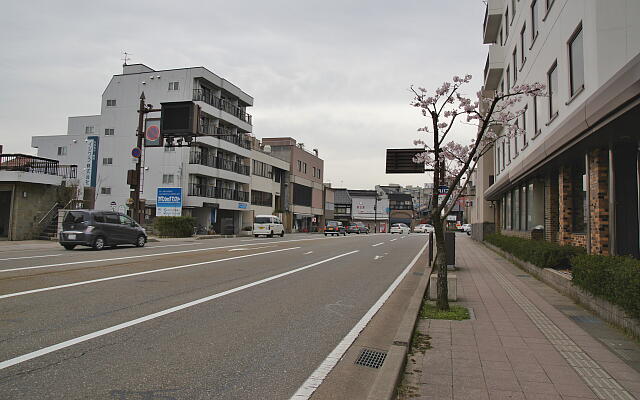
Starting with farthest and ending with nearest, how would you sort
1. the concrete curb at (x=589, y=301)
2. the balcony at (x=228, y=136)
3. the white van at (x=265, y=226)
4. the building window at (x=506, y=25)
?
1. the balcony at (x=228, y=136)
2. the white van at (x=265, y=226)
3. the building window at (x=506, y=25)
4. the concrete curb at (x=589, y=301)

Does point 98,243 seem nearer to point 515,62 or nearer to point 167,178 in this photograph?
point 515,62

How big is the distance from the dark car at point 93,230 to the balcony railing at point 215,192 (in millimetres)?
21641

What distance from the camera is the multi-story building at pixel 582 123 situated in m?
8.69

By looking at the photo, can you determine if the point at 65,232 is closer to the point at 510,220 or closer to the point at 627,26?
the point at 627,26

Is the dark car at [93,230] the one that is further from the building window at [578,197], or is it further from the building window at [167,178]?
the building window at [167,178]

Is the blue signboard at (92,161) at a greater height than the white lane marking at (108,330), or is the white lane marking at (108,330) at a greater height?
the blue signboard at (92,161)

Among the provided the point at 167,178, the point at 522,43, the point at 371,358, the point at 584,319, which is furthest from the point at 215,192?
the point at 371,358

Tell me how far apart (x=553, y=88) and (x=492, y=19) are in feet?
53.7

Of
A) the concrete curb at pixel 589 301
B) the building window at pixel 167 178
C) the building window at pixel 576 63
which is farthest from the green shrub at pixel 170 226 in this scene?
the building window at pixel 576 63

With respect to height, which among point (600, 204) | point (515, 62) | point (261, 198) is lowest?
point (600, 204)

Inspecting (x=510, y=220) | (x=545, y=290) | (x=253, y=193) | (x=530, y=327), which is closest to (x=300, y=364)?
(x=530, y=327)

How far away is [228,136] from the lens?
4834 cm

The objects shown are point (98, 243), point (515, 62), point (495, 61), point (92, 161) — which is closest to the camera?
point (98, 243)

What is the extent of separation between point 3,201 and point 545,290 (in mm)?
30658
